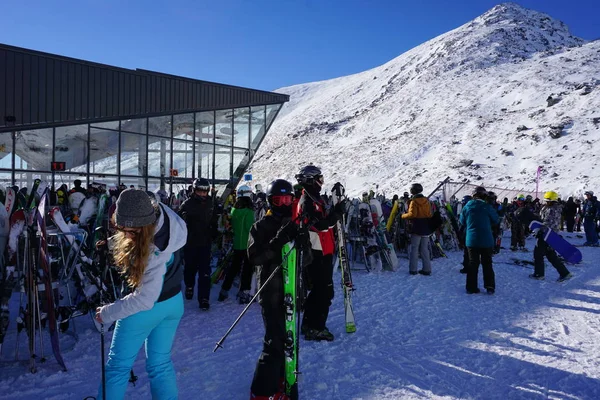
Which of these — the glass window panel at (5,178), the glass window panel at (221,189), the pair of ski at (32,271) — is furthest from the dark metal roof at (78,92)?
the pair of ski at (32,271)

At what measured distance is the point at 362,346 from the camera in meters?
4.55

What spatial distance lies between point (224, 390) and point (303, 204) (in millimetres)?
1848

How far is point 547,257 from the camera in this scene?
26.9 ft

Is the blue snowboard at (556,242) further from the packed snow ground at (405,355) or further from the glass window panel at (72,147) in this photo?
the glass window panel at (72,147)

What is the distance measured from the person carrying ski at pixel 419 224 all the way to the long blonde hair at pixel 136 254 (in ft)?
22.1

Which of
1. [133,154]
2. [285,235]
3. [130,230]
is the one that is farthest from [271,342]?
[133,154]

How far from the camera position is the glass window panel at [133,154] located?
14516 mm

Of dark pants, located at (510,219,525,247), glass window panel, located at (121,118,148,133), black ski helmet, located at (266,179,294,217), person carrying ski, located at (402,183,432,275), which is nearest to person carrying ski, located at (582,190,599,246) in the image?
dark pants, located at (510,219,525,247)

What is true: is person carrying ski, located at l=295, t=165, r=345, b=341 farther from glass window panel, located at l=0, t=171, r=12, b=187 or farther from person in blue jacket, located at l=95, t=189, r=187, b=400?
glass window panel, located at l=0, t=171, r=12, b=187

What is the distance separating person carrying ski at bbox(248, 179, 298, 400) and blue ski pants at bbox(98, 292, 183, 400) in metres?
0.74

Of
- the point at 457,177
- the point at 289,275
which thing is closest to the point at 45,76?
the point at 289,275

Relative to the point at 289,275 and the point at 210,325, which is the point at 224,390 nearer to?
the point at 289,275

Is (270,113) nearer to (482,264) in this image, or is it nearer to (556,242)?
(556,242)

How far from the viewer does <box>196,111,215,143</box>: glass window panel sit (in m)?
16.6
